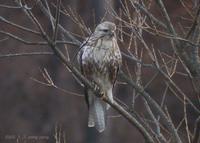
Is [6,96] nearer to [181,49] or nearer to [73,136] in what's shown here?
[73,136]

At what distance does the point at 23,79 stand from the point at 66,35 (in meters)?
11.1

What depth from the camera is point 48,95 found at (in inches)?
744

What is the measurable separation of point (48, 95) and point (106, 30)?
10.9m

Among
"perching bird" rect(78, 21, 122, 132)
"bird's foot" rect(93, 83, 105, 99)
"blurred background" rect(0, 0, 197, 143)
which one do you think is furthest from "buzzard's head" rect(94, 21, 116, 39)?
"blurred background" rect(0, 0, 197, 143)

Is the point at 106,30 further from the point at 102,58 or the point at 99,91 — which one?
the point at 99,91

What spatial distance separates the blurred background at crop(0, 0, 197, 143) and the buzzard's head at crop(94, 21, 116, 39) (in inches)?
337

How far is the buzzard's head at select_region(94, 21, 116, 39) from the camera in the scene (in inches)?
314

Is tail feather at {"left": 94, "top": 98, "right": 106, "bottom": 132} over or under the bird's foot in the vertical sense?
under

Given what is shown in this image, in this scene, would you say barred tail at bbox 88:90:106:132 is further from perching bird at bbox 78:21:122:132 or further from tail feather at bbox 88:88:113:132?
perching bird at bbox 78:21:122:132

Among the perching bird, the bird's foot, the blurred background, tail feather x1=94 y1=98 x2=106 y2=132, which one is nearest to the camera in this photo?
the bird's foot

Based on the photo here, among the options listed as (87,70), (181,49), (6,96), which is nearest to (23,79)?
(6,96)

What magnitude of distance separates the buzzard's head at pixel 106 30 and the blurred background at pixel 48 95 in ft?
28.1

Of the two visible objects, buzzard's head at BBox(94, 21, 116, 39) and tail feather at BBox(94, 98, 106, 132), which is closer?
buzzard's head at BBox(94, 21, 116, 39)

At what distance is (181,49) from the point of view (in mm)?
7180
